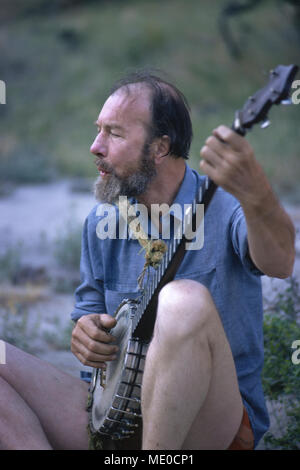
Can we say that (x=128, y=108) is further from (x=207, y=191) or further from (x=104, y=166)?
(x=207, y=191)

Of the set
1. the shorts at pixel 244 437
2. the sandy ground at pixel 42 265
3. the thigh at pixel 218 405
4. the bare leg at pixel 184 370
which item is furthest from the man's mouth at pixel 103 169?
the sandy ground at pixel 42 265

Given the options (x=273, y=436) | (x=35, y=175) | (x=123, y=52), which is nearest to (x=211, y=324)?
(x=273, y=436)

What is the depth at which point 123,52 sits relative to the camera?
17328 mm

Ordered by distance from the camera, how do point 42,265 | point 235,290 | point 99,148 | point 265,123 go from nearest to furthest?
point 265,123 < point 235,290 < point 99,148 < point 42,265

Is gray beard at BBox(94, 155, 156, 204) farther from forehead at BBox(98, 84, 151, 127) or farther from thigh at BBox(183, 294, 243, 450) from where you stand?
thigh at BBox(183, 294, 243, 450)

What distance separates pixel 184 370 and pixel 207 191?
22.1 inches

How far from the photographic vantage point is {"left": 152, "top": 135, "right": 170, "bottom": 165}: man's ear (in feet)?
9.09

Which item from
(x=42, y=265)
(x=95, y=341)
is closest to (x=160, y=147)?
(x=95, y=341)

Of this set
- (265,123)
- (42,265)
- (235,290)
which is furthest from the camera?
(42,265)

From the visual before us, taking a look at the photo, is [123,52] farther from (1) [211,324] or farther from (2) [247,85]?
(1) [211,324]

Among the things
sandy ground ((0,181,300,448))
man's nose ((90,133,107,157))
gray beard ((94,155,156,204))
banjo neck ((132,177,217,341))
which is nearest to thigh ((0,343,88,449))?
banjo neck ((132,177,217,341))

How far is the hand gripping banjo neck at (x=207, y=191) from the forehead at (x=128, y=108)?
0.75 metres

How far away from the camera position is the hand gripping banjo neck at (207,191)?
180 centimetres

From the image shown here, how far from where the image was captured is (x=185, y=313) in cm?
198
